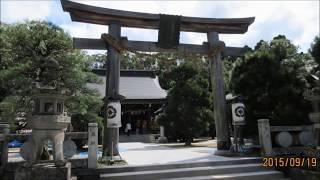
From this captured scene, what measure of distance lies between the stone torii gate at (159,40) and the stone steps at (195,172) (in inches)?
80.3

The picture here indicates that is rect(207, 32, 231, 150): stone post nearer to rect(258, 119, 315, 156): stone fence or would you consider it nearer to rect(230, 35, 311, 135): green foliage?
rect(230, 35, 311, 135): green foliage

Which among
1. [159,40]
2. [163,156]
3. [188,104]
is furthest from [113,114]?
[188,104]

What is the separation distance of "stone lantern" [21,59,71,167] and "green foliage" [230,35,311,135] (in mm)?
7095

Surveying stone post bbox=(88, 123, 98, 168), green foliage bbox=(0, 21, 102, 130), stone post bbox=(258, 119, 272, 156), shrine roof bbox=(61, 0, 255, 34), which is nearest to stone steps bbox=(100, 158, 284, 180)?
stone post bbox=(88, 123, 98, 168)

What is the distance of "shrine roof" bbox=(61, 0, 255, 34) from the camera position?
9.85m

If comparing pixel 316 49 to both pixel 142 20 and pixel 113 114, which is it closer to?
pixel 142 20

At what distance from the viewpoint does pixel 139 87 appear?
28.1 meters

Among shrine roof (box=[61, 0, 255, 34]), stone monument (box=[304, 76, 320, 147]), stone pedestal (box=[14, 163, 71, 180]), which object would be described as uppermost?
shrine roof (box=[61, 0, 255, 34])

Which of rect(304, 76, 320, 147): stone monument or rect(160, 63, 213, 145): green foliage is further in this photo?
rect(160, 63, 213, 145): green foliage

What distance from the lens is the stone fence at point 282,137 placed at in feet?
28.1

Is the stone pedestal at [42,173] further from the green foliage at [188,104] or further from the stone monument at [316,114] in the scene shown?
the green foliage at [188,104]

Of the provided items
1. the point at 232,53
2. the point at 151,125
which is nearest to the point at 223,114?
the point at 232,53

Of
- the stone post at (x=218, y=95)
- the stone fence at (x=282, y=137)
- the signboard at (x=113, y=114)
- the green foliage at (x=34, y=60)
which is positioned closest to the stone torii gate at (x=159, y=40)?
the stone post at (x=218, y=95)

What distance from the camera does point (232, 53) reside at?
466 inches
